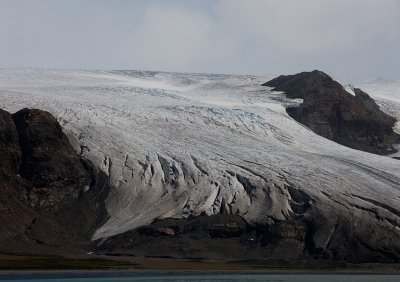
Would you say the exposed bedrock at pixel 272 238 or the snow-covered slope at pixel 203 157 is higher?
the snow-covered slope at pixel 203 157

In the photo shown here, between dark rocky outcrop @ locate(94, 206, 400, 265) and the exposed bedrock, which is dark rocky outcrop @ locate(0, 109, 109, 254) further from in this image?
the exposed bedrock

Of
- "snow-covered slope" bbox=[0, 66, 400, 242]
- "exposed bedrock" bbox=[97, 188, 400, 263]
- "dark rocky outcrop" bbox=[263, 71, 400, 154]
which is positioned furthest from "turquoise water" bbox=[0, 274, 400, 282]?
"dark rocky outcrop" bbox=[263, 71, 400, 154]

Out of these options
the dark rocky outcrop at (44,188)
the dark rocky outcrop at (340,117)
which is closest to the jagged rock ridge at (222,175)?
the dark rocky outcrop at (44,188)

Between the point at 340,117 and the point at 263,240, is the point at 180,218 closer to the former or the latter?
the point at 263,240

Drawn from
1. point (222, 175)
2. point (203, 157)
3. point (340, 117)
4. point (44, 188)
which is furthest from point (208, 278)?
point (340, 117)

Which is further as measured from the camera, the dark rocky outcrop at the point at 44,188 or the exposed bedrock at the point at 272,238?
the dark rocky outcrop at the point at 44,188

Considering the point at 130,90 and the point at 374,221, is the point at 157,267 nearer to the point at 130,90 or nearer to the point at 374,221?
the point at 374,221

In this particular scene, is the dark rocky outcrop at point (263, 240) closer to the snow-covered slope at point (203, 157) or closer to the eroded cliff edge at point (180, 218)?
the eroded cliff edge at point (180, 218)
